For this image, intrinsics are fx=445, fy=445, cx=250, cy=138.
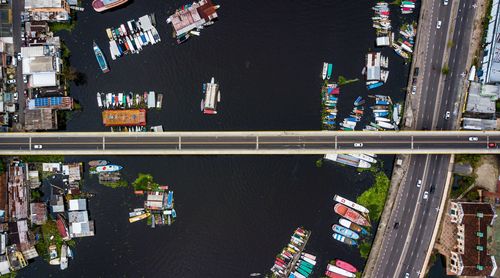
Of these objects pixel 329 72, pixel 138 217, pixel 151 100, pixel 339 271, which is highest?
pixel 329 72

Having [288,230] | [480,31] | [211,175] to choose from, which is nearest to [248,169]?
[211,175]

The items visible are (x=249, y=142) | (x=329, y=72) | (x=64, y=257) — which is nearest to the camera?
(x=249, y=142)

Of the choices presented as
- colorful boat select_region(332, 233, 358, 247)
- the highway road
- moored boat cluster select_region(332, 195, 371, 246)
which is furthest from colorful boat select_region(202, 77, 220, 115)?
the highway road

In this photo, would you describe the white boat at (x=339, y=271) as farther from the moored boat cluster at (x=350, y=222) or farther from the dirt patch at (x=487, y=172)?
the dirt patch at (x=487, y=172)

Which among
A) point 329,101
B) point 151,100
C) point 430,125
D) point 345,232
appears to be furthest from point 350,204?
point 151,100

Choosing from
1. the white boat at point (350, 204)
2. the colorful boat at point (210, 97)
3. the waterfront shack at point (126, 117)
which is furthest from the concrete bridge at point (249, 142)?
the white boat at point (350, 204)

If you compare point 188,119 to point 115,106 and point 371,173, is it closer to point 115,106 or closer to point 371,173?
point 115,106

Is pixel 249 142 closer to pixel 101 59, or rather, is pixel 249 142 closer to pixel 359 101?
pixel 359 101
